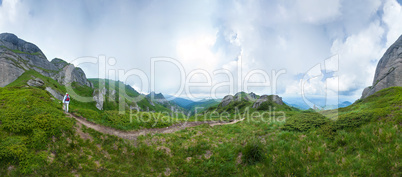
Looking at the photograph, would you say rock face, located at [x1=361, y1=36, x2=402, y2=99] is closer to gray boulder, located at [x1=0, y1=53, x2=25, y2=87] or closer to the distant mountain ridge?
the distant mountain ridge

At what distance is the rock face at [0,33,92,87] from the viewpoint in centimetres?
6411

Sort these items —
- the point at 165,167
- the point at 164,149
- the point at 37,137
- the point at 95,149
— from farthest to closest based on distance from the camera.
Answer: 1. the point at 164,149
2. the point at 95,149
3. the point at 165,167
4. the point at 37,137

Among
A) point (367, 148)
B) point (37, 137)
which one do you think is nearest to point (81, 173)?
point (37, 137)

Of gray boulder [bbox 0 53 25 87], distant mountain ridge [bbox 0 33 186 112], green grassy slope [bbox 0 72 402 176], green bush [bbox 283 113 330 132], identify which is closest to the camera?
green grassy slope [bbox 0 72 402 176]

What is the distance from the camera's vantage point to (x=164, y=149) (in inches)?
609

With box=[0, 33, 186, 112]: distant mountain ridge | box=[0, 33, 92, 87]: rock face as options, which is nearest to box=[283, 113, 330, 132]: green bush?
box=[0, 33, 186, 112]: distant mountain ridge

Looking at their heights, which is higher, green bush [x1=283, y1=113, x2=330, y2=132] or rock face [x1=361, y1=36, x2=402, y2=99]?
rock face [x1=361, y1=36, x2=402, y2=99]

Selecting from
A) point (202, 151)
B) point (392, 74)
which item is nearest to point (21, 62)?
point (202, 151)

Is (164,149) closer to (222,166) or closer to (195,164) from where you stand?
(195,164)

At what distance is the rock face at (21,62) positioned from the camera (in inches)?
2524

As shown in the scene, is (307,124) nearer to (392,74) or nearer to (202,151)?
(202,151)

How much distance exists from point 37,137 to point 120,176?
24.6ft

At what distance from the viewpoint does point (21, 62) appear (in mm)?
79438

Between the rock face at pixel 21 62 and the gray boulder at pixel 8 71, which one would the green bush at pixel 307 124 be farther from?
the rock face at pixel 21 62
